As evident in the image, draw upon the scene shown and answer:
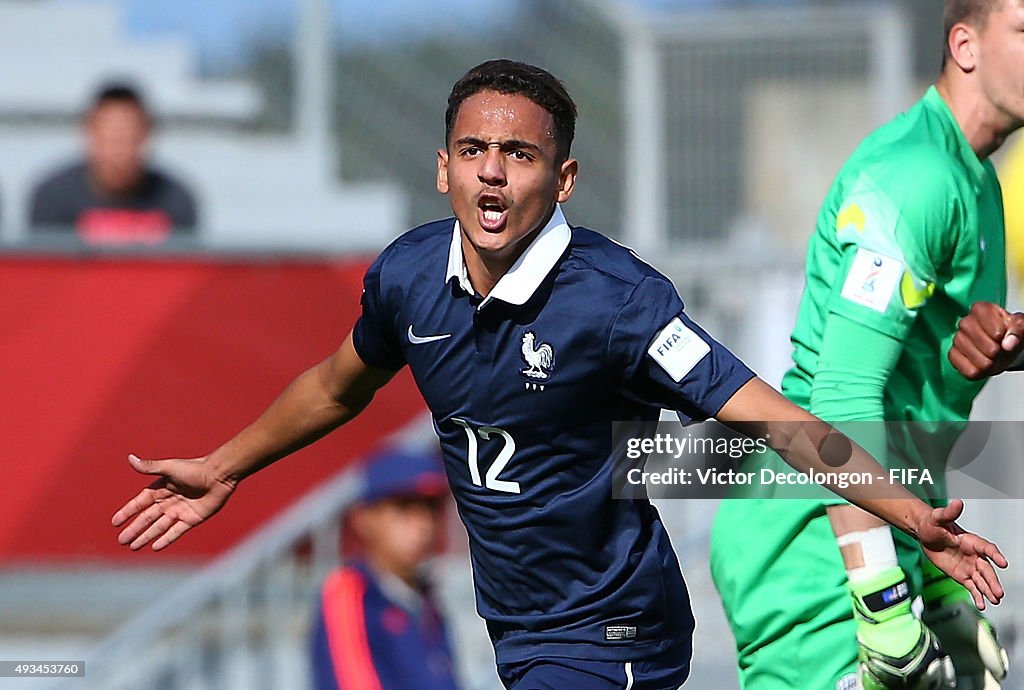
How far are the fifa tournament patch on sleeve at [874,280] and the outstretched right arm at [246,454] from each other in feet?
3.80

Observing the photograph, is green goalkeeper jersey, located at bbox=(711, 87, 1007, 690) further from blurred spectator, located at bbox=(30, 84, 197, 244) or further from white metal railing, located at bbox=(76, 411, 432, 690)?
blurred spectator, located at bbox=(30, 84, 197, 244)

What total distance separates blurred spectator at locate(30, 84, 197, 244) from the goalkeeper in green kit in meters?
5.49

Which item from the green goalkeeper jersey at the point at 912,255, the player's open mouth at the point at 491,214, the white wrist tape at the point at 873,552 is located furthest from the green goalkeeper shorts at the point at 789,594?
the player's open mouth at the point at 491,214

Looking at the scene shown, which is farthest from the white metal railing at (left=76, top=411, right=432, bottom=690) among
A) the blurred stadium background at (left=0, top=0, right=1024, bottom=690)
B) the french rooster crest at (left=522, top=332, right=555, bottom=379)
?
the french rooster crest at (left=522, top=332, right=555, bottom=379)

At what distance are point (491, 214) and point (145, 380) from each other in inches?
167

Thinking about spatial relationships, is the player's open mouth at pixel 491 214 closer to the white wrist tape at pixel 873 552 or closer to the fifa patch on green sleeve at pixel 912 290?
the fifa patch on green sleeve at pixel 912 290

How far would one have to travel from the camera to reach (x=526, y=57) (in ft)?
36.0

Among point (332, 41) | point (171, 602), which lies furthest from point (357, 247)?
point (332, 41)

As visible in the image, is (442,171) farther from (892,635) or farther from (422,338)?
(892,635)

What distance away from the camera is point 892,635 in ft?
11.8

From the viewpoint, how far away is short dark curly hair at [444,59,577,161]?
3.70 meters

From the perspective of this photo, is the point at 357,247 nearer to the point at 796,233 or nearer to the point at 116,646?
the point at 116,646

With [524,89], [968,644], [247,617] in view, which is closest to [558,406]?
[524,89]

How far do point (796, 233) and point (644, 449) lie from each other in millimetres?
7568
